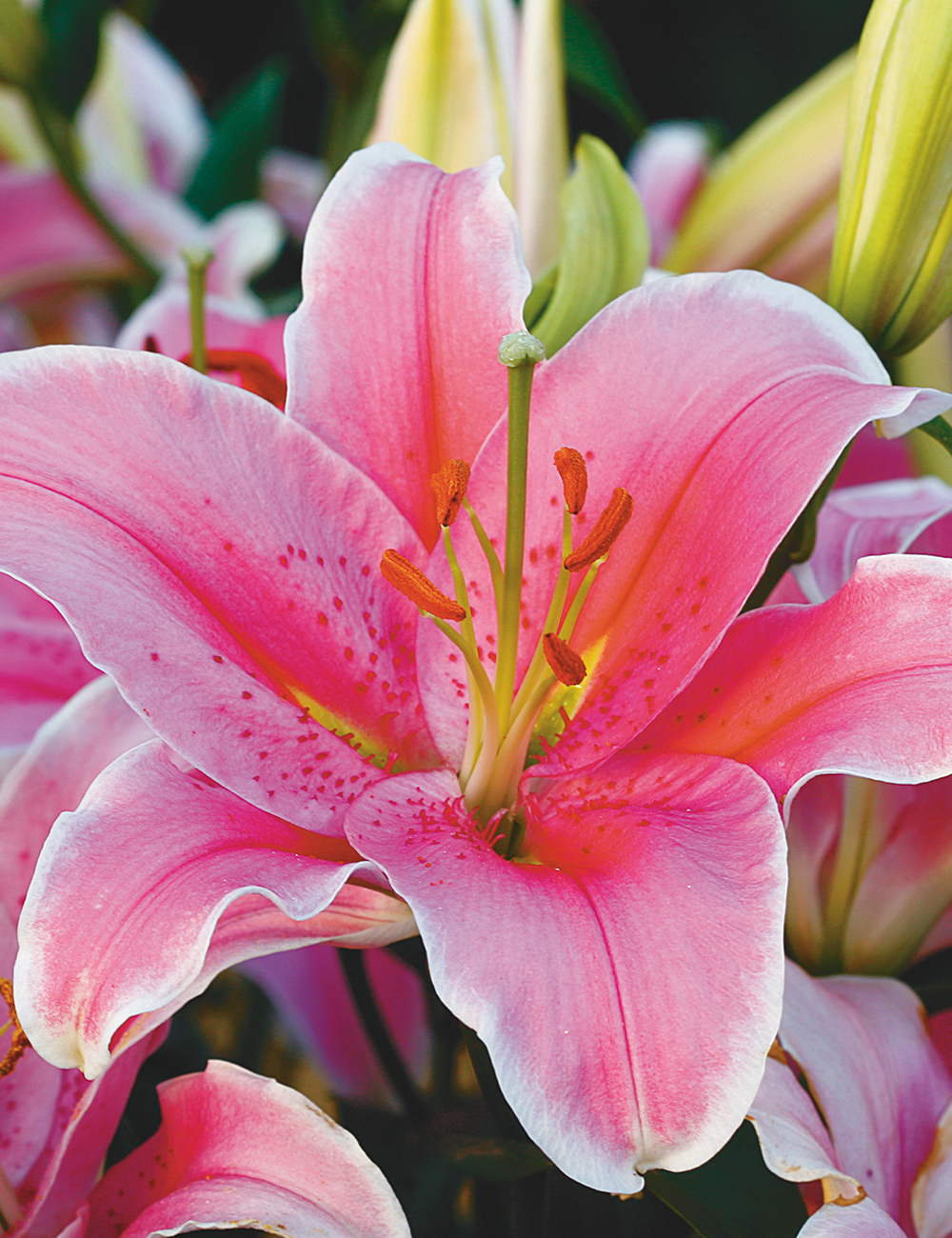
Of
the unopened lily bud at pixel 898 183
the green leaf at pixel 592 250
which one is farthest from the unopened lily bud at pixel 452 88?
the unopened lily bud at pixel 898 183

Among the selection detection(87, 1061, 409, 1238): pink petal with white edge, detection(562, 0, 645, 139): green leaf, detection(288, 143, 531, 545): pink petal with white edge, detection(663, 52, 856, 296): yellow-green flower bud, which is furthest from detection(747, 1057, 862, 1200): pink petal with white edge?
detection(562, 0, 645, 139): green leaf

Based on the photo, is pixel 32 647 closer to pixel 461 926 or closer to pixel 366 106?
pixel 461 926

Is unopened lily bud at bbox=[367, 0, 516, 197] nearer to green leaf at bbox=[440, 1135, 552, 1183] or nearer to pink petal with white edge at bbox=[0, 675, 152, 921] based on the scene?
pink petal with white edge at bbox=[0, 675, 152, 921]

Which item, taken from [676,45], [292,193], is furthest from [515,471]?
[676,45]

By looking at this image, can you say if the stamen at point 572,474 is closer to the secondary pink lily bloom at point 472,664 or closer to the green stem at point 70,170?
the secondary pink lily bloom at point 472,664

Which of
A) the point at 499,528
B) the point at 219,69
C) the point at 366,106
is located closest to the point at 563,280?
the point at 499,528
